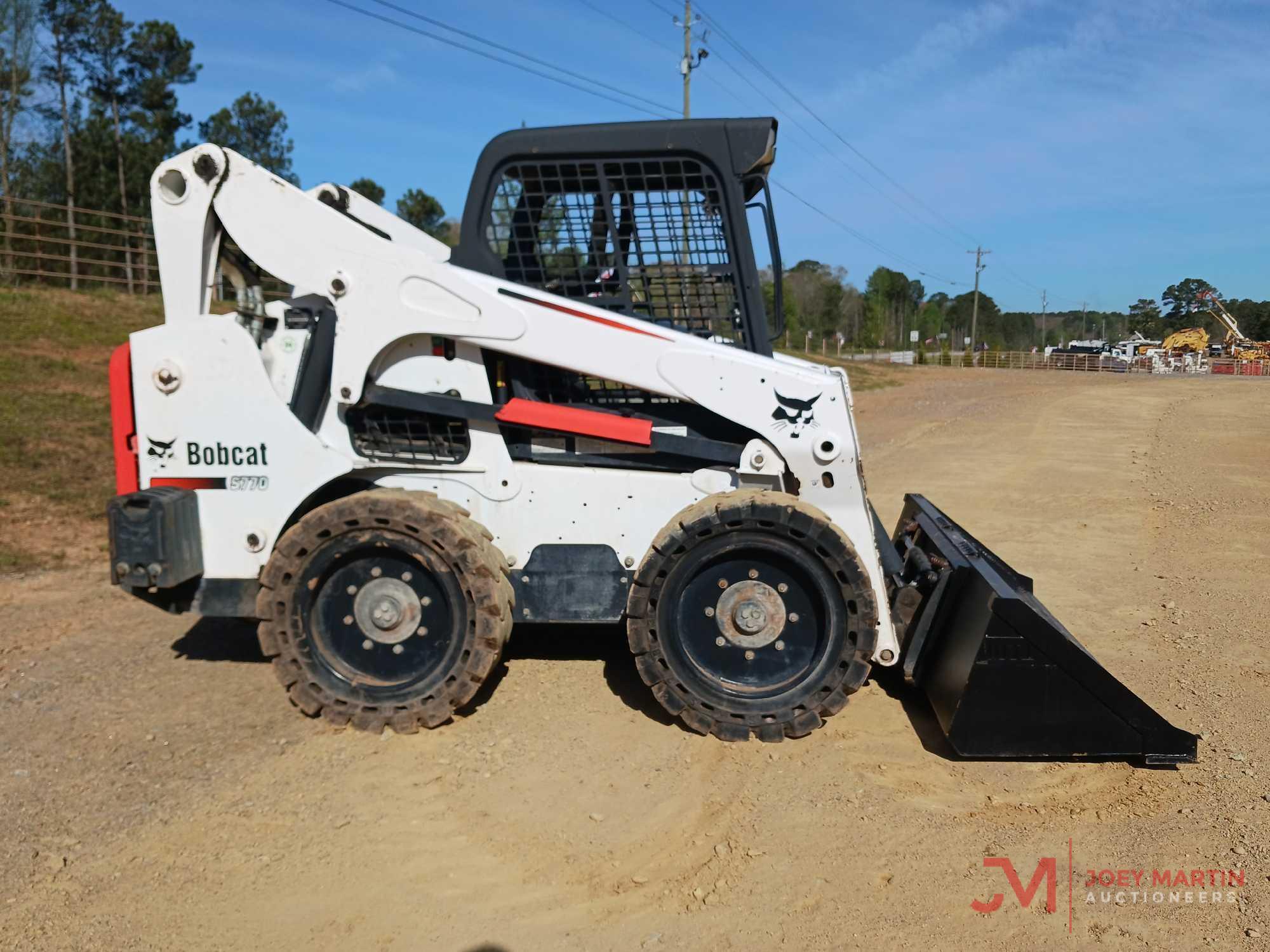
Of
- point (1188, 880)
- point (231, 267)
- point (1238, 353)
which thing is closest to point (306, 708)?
point (231, 267)

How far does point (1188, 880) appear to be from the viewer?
3.01 metres

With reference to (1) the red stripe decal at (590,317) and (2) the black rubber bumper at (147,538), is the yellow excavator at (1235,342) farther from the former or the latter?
(2) the black rubber bumper at (147,538)

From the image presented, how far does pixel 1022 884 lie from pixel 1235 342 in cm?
5849

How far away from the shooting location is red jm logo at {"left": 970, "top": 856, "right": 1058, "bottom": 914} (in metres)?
2.91

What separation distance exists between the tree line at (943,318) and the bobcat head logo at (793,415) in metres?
44.7

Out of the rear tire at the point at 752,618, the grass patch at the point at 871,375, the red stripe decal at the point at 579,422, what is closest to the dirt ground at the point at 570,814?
the rear tire at the point at 752,618

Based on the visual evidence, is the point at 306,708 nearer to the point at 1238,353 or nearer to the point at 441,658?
the point at 441,658

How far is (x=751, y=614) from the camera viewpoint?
13.1 feet

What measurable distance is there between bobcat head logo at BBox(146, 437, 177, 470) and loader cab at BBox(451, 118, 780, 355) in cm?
155

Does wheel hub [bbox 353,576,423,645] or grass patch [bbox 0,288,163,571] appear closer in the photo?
wheel hub [bbox 353,576,423,645]

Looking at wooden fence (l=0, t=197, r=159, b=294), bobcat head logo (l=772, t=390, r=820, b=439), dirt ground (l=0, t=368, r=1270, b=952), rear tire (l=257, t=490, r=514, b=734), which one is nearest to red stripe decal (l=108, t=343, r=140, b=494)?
rear tire (l=257, t=490, r=514, b=734)

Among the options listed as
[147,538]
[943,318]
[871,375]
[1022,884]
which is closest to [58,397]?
[147,538]

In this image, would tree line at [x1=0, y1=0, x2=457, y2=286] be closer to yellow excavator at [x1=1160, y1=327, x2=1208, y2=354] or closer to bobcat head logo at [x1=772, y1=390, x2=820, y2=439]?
bobcat head logo at [x1=772, y1=390, x2=820, y2=439]

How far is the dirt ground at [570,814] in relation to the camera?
284cm
